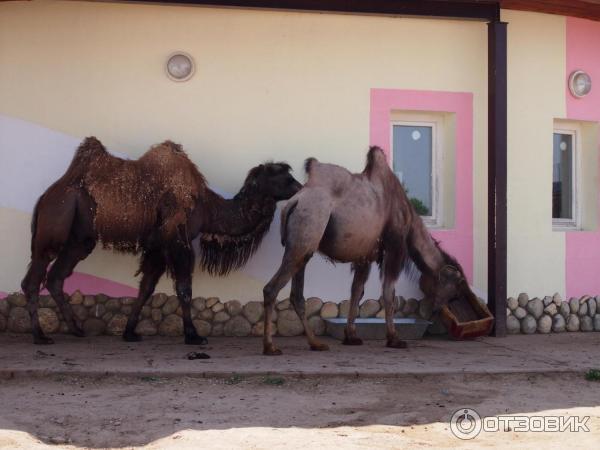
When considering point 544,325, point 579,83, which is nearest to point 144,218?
point 544,325

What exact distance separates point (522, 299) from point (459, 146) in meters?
1.83

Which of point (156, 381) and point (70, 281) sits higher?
point (70, 281)

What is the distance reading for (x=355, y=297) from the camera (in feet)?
25.5

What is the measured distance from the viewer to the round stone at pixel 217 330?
8.20 meters

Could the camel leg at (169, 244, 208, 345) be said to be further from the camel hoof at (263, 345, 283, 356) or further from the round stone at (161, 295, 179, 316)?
the camel hoof at (263, 345, 283, 356)

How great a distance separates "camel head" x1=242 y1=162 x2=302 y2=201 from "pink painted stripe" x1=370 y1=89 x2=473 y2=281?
1.33 m

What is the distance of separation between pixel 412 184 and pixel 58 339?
13.6 feet

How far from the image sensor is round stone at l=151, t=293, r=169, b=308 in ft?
26.7

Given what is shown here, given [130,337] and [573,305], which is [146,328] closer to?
[130,337]

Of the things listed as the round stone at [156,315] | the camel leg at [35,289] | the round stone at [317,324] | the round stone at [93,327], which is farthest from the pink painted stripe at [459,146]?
the camel leg at [35,289]

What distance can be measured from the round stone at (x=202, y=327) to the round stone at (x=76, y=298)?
3.80 feet

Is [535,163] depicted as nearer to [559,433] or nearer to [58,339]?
[559,433]

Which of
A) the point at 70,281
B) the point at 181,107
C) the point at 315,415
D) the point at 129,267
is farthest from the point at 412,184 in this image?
the point at 315,415

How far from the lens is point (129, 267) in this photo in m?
8.20
